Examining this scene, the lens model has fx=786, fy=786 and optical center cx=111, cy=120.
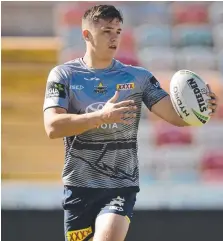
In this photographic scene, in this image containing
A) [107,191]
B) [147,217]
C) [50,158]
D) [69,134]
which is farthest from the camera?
[50,158]

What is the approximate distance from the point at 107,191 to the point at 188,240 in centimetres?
368

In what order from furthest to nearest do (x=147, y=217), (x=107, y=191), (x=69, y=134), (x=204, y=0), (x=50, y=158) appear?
(x=204, y=0)
(x=50, y=158)
(x=147, y=217)
(x=107, y=191)
(x=69, y=134)

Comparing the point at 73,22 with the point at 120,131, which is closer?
the point at 120,131

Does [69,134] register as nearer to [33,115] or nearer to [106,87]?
[106,87]

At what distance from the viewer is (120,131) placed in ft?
16.3

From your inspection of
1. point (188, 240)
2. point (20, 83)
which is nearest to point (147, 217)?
point (188, 240)

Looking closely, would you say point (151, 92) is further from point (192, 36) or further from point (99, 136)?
point (192, 36)

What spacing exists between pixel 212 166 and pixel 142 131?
2.92 feet

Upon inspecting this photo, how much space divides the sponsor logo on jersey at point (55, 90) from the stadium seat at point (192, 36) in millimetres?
4986

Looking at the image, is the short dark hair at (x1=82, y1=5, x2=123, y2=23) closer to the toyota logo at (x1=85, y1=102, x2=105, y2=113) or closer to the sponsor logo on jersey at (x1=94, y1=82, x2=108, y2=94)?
the sponsor logo on jersey at (x1=94, y1=82, x2=108, y2=94)

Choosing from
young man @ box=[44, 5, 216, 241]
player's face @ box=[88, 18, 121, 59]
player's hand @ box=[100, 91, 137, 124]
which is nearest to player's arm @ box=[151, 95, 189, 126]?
young man @ box=[44, 5, 216, 241]

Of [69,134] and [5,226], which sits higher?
[69,134]

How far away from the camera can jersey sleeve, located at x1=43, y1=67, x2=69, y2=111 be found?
4855mm

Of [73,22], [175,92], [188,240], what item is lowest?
[188,240]
